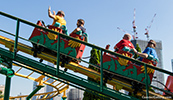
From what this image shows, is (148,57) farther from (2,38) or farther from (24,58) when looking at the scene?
(2,38)

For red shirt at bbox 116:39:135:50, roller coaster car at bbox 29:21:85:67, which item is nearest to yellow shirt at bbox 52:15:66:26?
roller coaster car at bbox 29:21:85:67

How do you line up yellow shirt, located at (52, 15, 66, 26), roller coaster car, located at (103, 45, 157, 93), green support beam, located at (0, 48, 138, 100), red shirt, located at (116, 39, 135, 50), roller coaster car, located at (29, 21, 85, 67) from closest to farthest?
1. green support beam, located at (0, 48, 138, 100)
2. roller coaster car, located at (103, 45, 157, 93)
3. roller coaster car, located at (29, 21, 85, 67)
4. red shirt, located at (116, 39, 135, 50)
5. yellow shirt, located at (52, 15, 66, 26)

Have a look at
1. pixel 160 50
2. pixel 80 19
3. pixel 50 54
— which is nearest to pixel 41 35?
pixel 50 54

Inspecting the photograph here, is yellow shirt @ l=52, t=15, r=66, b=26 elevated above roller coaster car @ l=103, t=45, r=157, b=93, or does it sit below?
above

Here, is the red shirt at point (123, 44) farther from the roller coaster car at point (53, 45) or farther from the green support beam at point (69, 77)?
the green support beam at point (69, 77)

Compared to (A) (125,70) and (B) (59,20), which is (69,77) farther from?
(B) (59,20)

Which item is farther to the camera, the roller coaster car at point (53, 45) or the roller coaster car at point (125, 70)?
the roller coaster car at point (53, 45)

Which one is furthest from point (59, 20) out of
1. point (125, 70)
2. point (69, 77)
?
point (125, 70)

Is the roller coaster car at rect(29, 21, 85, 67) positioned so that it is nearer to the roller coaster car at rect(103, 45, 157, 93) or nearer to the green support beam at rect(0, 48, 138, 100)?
the green support beam at rect(0, 48, 138, 100)

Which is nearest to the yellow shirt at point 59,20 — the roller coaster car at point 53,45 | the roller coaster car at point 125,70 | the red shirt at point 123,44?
the roller coaster car at point 53,45

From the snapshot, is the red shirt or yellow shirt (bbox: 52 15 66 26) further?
yellow shirt (bbox: 52 15 66 26)

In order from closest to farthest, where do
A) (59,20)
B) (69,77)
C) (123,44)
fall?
(69,77) → (123,44) → (59,20)

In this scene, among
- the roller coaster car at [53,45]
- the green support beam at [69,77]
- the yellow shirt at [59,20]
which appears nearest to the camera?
the green support beam at [69,77]

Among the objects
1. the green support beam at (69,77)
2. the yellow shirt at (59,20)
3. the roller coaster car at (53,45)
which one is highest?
the yellow shirt at (59,20)
